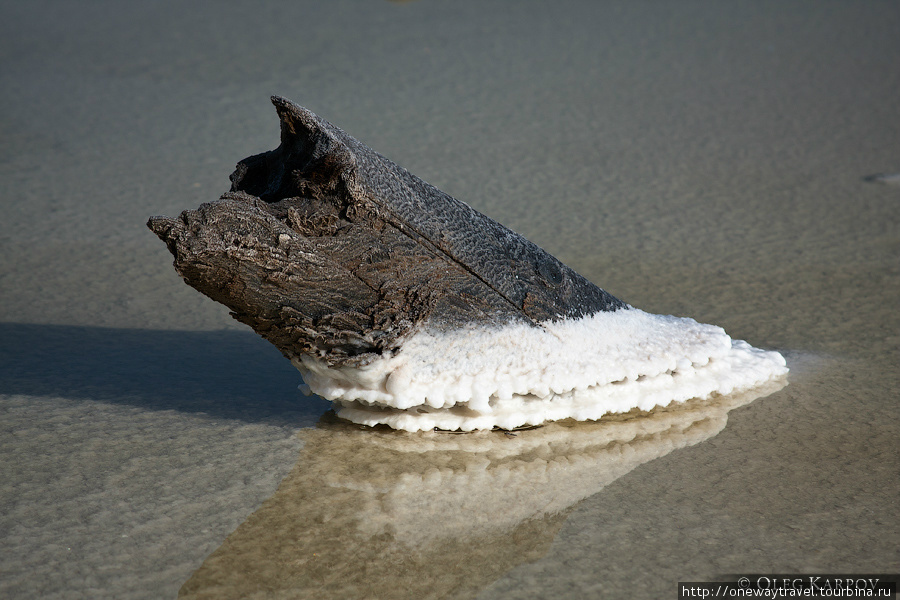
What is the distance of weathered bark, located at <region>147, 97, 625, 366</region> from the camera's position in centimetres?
Result: 145

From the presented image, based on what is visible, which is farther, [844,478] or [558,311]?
[558,311]

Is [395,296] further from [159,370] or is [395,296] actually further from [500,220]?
[500,220]

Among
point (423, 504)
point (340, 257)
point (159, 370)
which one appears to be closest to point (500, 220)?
point (159, 370)

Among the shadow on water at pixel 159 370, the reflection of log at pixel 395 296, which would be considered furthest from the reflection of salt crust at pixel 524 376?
the shadow on water at pixel 159 370

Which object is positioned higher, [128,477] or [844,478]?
[844,478]

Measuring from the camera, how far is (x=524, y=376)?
5.10 ft

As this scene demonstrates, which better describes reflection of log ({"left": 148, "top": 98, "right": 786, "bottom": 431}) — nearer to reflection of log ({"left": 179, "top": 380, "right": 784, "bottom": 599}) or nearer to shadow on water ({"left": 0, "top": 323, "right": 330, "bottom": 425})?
reflection of log ({"left": 179, "top": 380, "right": 784, "bottom": 599})

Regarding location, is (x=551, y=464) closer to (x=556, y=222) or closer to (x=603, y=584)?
(x=603, y=584)

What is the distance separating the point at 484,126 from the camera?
378 cm

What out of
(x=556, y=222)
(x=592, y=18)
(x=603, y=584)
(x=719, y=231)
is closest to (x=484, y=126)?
(x=556, y=222)

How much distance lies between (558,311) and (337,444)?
0.48m

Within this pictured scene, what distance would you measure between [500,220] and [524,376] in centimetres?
144

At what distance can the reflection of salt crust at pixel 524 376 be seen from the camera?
1521mm

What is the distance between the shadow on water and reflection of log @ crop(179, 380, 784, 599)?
0.22m
